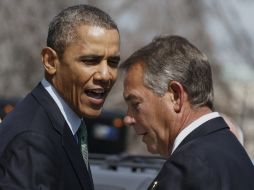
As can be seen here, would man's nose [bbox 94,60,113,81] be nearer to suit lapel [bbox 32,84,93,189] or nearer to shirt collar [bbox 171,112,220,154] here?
suit lapel [bbox 32,84,93,189]

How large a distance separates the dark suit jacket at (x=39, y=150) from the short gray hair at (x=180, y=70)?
1.30 feet

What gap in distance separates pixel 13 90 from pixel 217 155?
2147 cm

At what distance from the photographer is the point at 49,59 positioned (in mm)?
4715

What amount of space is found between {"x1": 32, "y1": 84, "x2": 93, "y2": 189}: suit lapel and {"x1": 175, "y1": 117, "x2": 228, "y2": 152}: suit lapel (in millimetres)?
424

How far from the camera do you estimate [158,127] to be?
15.1 ft

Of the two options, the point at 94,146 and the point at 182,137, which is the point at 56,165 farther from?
the point at 94,146

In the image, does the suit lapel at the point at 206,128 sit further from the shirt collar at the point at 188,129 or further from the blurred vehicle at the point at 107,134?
the blurred vehicle at the point at 107,134

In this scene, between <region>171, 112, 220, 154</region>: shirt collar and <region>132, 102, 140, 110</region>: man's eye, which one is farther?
<region>132, 102, 140, 110</region>: man's eye

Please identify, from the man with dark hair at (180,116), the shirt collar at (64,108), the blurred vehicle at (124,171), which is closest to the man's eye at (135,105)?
the man with dark hair at (180,116)

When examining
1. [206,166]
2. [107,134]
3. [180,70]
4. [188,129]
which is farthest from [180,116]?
[107,134]

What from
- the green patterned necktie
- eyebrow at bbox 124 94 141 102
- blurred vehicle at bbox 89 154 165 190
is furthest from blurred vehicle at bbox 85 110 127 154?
eyebrow at bbox 124 94 141 102

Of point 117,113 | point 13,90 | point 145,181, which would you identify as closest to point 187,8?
point 13,90

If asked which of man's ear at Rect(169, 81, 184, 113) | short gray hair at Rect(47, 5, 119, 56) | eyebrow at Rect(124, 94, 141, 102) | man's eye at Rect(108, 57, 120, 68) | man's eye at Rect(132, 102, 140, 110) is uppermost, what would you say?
short gray hair at Rect(47, 5, 119, 56)

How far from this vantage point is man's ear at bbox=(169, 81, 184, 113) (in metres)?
4.52
